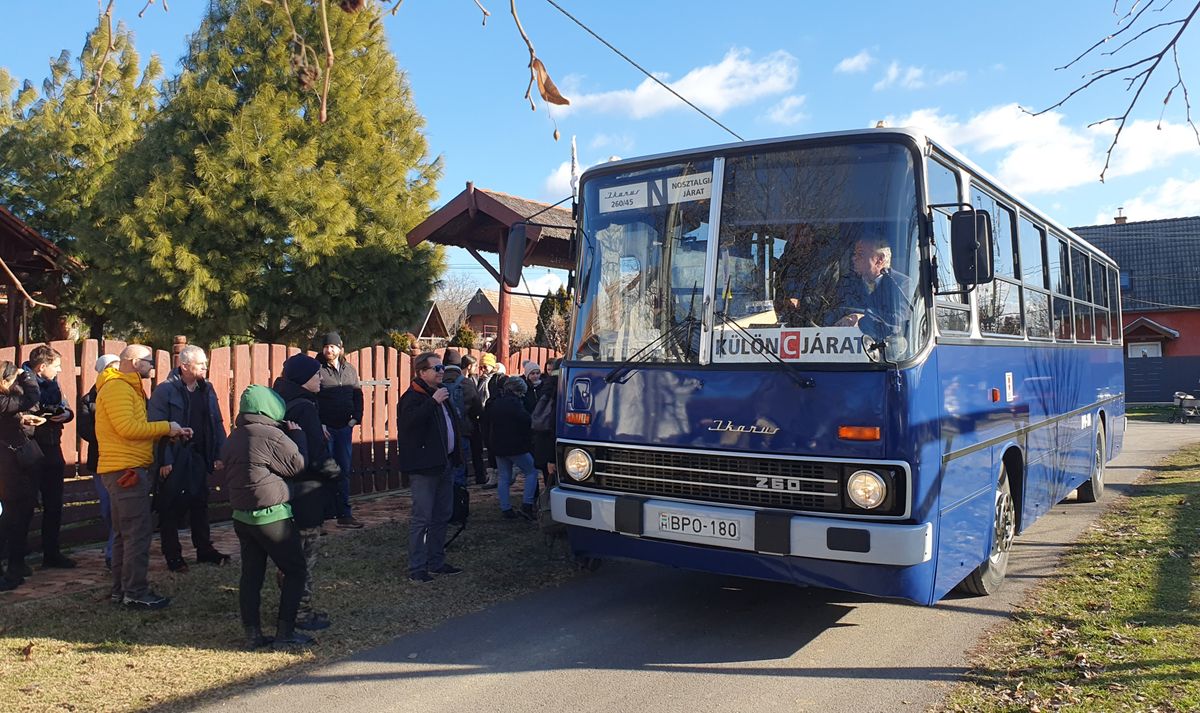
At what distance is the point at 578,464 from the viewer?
643cm

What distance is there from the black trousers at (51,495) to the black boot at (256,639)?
3203 mm

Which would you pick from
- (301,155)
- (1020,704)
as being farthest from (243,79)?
(1020,704)

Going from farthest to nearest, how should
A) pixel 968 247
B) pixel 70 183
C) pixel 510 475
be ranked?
pixel 70 183 → pixel 510 475 → pixel 968 247

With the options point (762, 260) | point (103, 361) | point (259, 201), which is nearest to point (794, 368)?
point (762, 260)

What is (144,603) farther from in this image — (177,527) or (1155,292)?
(1155,292)

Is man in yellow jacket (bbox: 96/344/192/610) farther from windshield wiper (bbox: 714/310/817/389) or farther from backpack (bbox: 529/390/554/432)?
windshield wiper (bbox: 714/310/817/389)

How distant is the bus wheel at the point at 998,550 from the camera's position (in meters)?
6.72

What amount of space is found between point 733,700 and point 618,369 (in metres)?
2.26


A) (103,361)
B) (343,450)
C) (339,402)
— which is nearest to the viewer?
(103,361)

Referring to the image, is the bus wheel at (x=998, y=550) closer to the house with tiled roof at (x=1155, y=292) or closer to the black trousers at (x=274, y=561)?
the black trousers at (x=274, y=561)

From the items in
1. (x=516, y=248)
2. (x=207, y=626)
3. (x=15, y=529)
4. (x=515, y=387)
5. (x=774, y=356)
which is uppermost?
(x=516, y=248)

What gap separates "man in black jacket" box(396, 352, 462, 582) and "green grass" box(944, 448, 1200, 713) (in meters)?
4.30

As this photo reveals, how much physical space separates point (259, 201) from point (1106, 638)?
17.6 meters

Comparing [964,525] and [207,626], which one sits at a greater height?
[964,525]
